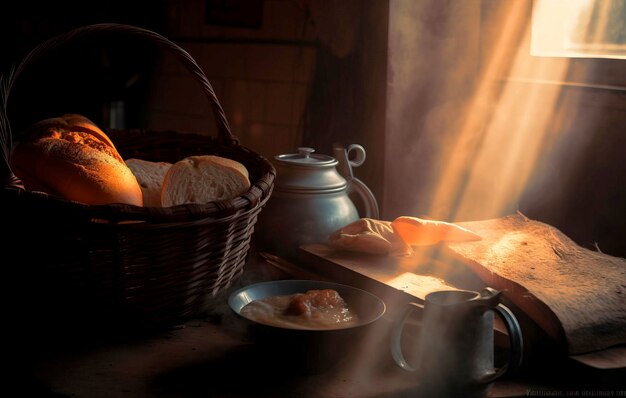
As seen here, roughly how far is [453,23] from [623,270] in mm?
1030

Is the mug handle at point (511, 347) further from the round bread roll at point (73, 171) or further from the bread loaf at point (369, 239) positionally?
the round bread roll at point (73, 171)

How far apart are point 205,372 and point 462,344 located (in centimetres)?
→ 42

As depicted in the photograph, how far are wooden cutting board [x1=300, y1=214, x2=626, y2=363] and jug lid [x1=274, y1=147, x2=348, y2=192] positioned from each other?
0.14 meters

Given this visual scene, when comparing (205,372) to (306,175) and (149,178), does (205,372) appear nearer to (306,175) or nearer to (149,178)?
(149,178)

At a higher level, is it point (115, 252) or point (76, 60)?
point (76, 60)

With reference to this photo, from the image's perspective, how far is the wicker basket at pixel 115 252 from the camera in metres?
1.12

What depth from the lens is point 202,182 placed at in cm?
139

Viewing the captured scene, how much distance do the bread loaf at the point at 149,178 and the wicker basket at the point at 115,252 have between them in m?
0.24

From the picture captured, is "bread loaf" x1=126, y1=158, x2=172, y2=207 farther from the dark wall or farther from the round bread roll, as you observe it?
the dark wall

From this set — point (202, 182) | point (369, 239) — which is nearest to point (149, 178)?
point (202, 182)

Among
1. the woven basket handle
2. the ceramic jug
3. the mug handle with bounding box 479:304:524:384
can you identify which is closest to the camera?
the mug handle with bounding box 479:304:524:384

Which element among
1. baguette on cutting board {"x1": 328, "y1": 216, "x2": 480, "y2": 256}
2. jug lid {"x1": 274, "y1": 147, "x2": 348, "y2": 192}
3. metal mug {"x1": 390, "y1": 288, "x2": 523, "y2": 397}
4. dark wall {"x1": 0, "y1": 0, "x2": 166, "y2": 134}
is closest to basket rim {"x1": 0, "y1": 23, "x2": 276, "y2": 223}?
jug lid {"x1": 274, "y1": 147, "x2": 348, "y2": 192}

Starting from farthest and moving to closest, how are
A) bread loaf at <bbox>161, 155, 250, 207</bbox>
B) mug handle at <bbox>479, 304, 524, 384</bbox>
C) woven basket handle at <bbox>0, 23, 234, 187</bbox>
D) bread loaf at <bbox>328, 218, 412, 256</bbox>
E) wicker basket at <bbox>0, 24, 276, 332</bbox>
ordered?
bread loaf at <bbox>328, 218, 412, 256</bbox>, bread loaf at <bbox>161, 155, 250, 207</bbox>, woven basket handle at <bbox>0, 23, 234, 187</bbox>, wicker basket at <bbox>0, 24, 276, 332</bbox>, mug handle at <bbox>479, 304, 524, 384</bbox>

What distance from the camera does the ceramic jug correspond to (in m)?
1.67
